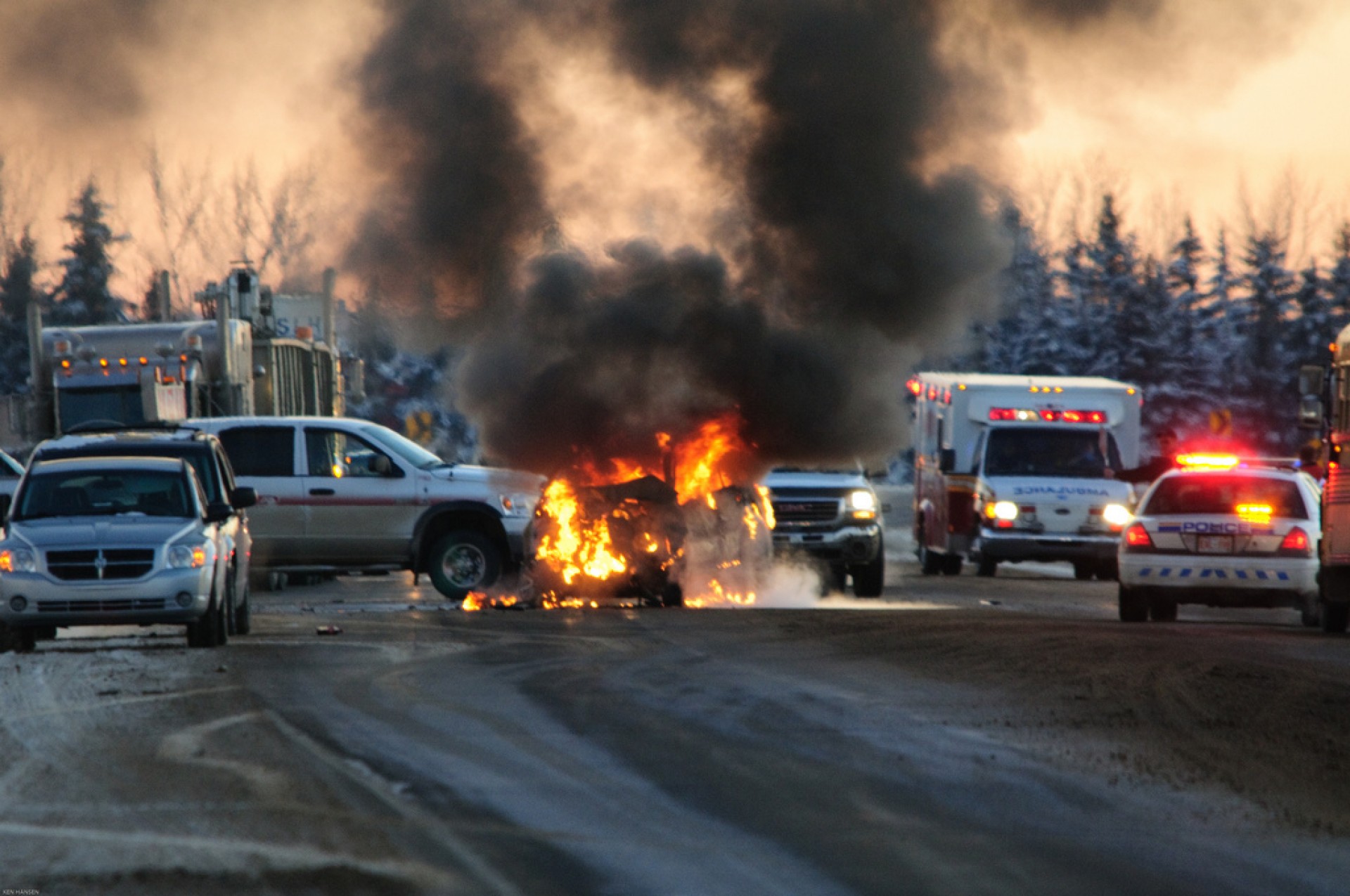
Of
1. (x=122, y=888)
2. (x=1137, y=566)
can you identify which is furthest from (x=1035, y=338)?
(x=122, y=888)

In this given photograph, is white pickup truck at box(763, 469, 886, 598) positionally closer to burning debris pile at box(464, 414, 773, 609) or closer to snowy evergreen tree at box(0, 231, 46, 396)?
burning debris pile at box(464, 414, 773, 609)

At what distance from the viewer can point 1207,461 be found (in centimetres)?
1820

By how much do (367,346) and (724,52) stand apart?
10.6 m

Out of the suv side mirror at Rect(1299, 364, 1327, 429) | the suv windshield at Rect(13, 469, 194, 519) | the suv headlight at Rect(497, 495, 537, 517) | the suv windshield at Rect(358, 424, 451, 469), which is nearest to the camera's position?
the suv windshield at Rect(13, 469, 194, 519)

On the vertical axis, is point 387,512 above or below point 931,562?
above

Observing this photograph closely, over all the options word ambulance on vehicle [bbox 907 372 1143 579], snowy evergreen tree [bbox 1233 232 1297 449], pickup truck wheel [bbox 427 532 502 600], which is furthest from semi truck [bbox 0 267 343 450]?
snowy evergreen tree [bbox 1233 232 1297 449]

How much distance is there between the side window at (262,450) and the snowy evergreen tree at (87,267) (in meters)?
58.9

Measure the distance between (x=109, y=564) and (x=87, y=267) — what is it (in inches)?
2641

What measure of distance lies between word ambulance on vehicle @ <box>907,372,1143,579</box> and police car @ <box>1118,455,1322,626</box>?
6669 mm

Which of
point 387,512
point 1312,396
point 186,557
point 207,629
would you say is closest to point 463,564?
point 387,512

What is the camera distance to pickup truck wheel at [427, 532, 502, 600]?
1936 cm

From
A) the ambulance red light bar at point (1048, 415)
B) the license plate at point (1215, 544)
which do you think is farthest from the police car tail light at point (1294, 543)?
the ambulance red light bar at point (1048, 415)

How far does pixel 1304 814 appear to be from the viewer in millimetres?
7371

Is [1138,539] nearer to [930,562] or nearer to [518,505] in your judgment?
[518,505]
